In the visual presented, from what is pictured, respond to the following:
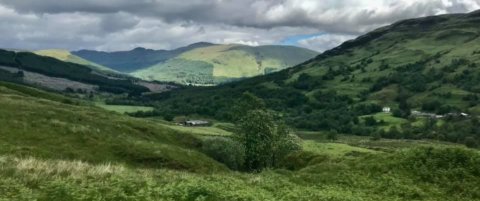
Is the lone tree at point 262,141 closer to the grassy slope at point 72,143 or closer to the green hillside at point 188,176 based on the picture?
the grassy slope at point 72,143

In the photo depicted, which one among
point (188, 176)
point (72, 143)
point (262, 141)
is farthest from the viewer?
point (262, 141)

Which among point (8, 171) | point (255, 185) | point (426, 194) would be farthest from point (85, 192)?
point (426, 194)

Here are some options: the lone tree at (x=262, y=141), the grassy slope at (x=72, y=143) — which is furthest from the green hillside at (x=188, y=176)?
the lone tree at (x=262, y=141)

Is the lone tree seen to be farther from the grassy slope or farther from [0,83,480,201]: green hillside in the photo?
[0,83,480,201]: green hillside

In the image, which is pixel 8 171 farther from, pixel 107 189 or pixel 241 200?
pixel 241 200

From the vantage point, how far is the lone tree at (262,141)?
4240 inches

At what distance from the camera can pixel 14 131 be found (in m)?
63.1

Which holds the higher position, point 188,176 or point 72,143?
point 188,176

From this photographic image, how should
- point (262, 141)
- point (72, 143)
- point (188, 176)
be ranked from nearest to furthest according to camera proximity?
point (188, 176), point (72, 143), point (262, 141)

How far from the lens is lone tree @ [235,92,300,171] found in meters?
108

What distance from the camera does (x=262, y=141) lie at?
108562 millimetres

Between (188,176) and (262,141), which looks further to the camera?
(262,141)

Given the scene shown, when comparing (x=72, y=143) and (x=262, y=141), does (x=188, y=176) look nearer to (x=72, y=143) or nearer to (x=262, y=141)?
(x=72, y=143)

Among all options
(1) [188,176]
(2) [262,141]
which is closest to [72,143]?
(1) [188,176]
